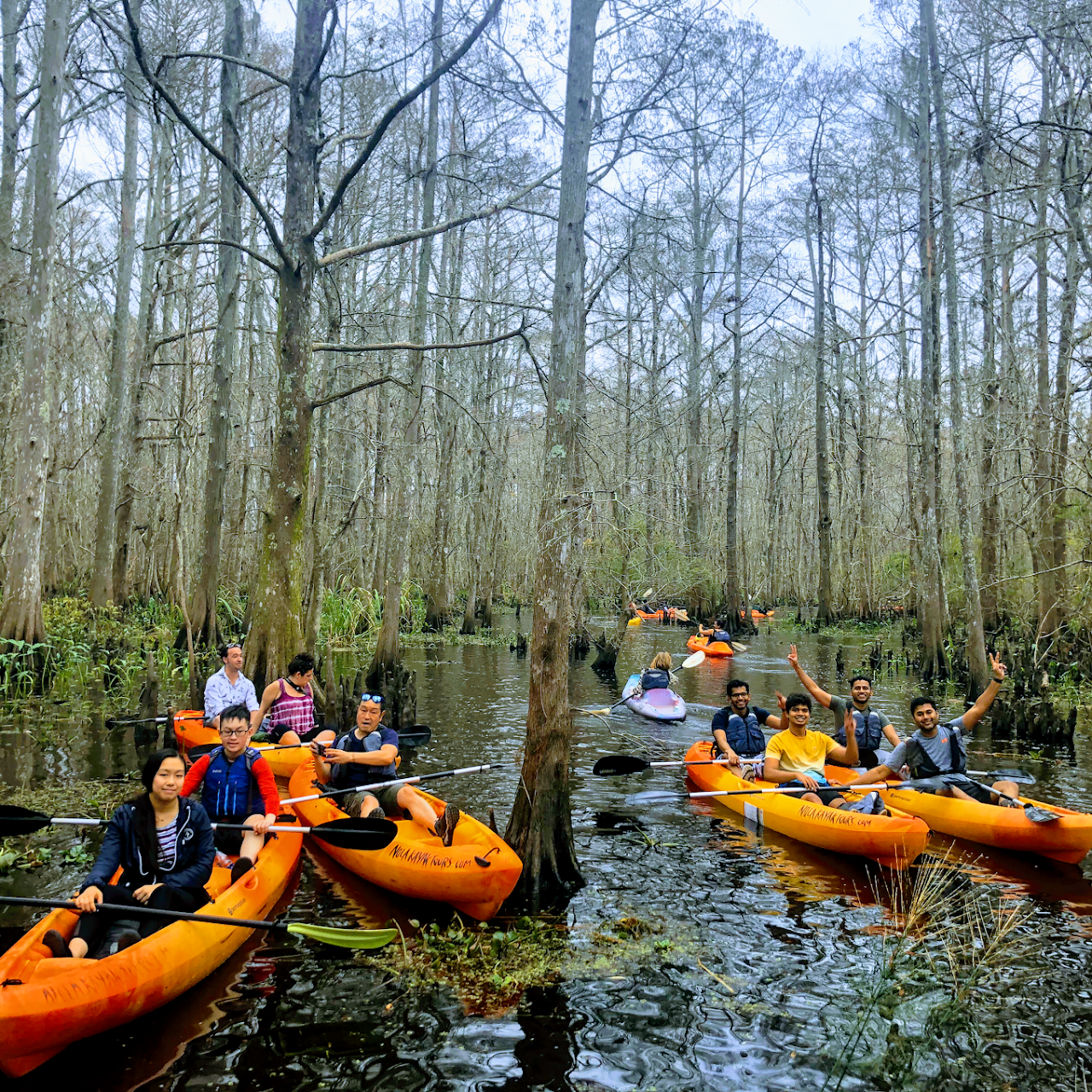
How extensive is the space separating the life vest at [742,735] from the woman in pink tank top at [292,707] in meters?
4.02

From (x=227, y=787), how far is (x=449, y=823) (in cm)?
144

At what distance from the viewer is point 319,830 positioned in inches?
211

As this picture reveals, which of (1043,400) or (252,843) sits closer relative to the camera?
(252,843)

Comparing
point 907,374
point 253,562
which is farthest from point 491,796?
point 907,374

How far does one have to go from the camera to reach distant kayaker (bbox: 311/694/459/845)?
19.9 ft

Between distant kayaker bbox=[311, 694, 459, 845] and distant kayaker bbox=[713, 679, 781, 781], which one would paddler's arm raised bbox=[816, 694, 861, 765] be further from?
distant kayaker bbox=[311, 694, 459, 845]

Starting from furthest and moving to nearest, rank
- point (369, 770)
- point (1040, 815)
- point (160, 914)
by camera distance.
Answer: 1. point (369, 770)
2. point (1040, 815)
3. point (160, 914)

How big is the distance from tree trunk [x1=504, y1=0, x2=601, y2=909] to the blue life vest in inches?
57.8

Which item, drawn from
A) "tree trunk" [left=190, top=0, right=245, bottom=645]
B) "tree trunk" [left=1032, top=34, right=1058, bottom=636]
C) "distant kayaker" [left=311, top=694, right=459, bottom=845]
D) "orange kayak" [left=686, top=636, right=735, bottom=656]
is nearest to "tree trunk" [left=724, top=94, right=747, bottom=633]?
"orange kayak" [left=686, top=636, right=735, bottom=656]

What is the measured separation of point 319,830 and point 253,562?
15032mm

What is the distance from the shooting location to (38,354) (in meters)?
11.2

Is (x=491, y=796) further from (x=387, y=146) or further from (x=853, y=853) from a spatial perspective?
(x=387, y=146)

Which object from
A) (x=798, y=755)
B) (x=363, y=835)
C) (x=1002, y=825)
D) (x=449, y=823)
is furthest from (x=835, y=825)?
(x=363, y=835)

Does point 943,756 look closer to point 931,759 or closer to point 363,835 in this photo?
point 931,759
